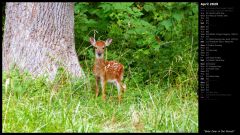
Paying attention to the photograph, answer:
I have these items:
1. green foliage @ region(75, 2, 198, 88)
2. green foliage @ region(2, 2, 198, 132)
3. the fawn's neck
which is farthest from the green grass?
green foliage @ region(75, 2, 198, 88)

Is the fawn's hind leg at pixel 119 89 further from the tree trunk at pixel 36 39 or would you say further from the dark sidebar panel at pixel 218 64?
the dark sidebar panel at pixel 218 64

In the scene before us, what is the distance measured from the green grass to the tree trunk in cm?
26

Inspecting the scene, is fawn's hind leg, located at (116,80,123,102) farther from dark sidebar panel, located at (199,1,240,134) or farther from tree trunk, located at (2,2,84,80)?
dark sidebar panel, located at (199,1,240,134)

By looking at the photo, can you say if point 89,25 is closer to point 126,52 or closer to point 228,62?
point 126,52

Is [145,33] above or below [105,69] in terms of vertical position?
above

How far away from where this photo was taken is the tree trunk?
8.65 metres

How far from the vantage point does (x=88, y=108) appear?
774cm

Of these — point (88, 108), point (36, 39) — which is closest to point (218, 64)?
point (88, 108)

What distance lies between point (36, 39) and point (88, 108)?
60.6 inches

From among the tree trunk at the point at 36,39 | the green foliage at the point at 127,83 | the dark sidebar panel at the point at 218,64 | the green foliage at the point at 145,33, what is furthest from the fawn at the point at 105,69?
the dark sidebar panel at the point at 218,64

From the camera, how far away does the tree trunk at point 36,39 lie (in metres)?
8.65

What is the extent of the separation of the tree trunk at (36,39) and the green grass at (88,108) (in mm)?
263

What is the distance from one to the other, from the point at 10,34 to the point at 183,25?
3.21 m

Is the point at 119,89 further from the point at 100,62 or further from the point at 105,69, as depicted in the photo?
the point at 100,62
